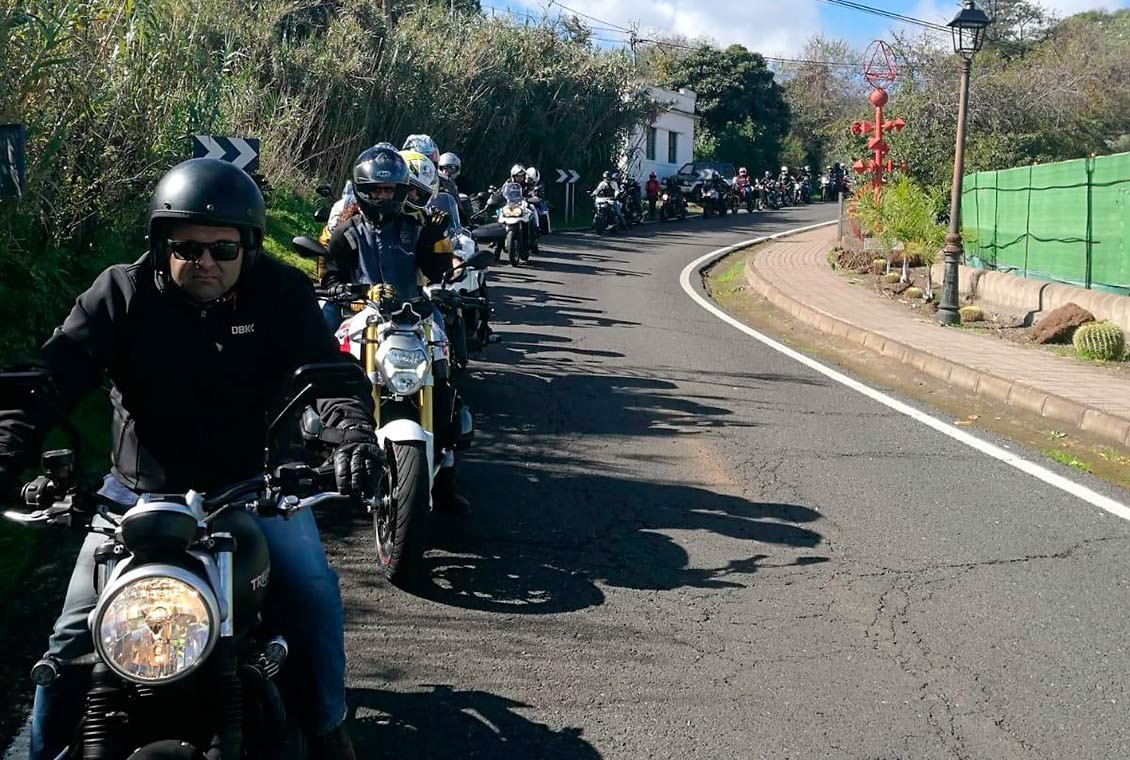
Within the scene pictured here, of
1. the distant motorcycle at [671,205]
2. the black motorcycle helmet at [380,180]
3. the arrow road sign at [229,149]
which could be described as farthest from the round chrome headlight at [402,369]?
the distant motorcycle at [671,205]

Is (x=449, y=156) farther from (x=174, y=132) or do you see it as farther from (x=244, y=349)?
(x=244, y=349)

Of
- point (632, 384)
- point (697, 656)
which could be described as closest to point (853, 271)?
point (632, 384)

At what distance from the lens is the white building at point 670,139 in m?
57.8

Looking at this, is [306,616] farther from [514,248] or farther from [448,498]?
[514,248]

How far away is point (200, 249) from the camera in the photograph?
3.17 m

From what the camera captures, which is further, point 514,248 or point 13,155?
point 514,248

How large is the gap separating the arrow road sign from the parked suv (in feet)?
113

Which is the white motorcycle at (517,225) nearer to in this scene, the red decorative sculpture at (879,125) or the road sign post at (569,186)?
the red decorative sculpture at (879,125)

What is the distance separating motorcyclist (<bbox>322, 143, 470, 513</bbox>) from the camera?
6.71m

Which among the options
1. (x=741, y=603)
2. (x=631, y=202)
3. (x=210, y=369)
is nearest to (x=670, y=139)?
(x=631, y=202)

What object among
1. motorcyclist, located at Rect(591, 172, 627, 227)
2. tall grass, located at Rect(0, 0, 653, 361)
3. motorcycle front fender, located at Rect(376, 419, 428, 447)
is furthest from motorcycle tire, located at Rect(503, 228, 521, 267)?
motorcycle front fender, located at Rect(376, 419, 428, 447)

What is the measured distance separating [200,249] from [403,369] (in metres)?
2.64

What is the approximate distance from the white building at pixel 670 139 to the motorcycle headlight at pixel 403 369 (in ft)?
161

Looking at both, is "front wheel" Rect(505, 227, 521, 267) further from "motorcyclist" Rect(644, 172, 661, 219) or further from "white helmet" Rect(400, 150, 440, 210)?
"motorcyclist" Rect(644, 172, 661, 219)
